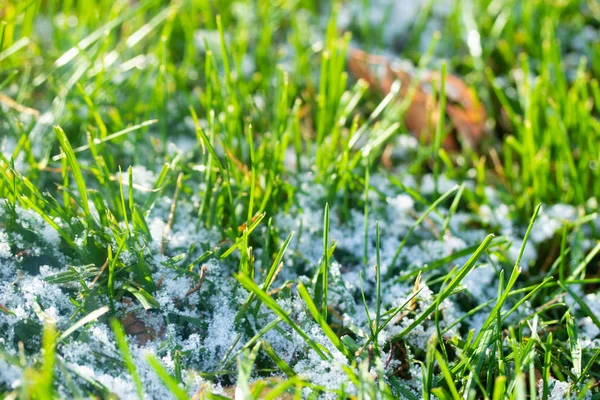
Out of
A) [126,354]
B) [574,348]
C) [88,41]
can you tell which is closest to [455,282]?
[574,348]

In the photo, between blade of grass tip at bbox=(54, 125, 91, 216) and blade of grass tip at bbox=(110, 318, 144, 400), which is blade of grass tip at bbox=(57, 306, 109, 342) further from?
blade of grass tip at bbox=(54, 125, 91, 216)

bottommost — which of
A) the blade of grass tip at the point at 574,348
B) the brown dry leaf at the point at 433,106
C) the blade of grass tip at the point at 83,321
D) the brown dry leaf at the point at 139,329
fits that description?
the blade of grass tip at the point at 574,348

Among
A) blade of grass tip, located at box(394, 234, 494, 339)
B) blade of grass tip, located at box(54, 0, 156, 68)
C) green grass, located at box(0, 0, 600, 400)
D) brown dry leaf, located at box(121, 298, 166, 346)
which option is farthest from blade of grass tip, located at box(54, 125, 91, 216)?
blade of grass tip, located at box(394, 234, 494, 339)

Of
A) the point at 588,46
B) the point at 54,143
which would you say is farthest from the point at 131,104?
the point at 588,46

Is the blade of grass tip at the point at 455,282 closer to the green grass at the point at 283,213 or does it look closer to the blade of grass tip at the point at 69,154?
the green grass at the point at 283,213

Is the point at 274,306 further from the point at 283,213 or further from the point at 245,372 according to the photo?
the point at 283,213

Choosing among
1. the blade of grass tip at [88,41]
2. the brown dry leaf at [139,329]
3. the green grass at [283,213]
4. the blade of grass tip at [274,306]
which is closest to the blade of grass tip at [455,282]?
the green grass at [283,213]
